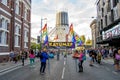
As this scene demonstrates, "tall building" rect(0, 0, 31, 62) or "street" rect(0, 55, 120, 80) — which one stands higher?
"tall building" rect(0, 0, 31, 62)

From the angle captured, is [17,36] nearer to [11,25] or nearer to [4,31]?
[11,25]

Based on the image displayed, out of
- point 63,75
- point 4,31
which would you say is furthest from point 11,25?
point 63,75

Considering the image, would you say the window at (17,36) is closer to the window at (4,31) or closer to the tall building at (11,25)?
the tall building at (11,25)

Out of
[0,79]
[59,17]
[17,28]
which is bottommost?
[0,79]

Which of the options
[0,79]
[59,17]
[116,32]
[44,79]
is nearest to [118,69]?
[44,79]

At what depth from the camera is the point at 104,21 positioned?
5591cm

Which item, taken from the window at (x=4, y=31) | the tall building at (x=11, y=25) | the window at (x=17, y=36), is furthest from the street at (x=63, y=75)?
the window at (x=17, y=36)

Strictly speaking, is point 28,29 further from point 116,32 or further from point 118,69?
point 118,69

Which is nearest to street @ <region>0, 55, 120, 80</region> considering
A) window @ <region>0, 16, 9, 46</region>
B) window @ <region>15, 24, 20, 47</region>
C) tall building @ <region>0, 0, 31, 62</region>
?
window @ <region>0, 16, 9, 46</region>

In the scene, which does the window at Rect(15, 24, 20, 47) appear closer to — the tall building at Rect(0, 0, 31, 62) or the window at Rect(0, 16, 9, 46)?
the tall building at Rect(0, 0, 31, 62)

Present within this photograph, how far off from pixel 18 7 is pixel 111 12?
722 inches

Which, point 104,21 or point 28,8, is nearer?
point 28,8

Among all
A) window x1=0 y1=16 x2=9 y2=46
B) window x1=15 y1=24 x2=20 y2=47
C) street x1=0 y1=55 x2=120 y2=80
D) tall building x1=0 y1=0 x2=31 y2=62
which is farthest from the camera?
window x1=15 y1=24 x2=20 y2=47

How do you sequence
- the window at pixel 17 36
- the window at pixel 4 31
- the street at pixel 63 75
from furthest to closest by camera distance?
the window at pixel 17 36 < the window at pixel 4 31 < the street at pixel 63 75
